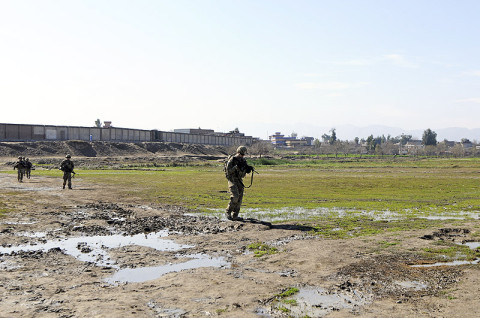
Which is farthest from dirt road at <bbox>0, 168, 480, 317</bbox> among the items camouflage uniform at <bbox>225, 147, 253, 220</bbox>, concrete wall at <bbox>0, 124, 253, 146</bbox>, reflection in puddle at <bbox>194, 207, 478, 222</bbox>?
concrete wall at <bbox>0, 124, 253, 146</bbox>

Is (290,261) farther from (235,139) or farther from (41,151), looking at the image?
(235,139)

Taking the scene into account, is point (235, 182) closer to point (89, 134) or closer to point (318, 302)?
point (318, 302)

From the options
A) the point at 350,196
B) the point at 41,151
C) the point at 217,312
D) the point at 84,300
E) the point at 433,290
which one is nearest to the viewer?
the point at 217,312

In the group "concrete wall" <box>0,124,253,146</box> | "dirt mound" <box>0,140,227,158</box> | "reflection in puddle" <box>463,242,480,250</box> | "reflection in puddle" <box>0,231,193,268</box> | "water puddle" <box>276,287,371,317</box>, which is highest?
"concrete wall" <box>0,124,253,146</box>

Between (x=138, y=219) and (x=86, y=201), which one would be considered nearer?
(x=138, y=219)

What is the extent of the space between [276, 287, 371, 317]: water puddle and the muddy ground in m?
0.02

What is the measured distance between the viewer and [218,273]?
10.7m

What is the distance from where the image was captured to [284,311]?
8.24 metres

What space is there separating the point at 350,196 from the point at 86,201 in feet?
53.9

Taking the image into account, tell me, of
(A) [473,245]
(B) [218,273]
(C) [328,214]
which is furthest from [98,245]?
(A) [473,245]

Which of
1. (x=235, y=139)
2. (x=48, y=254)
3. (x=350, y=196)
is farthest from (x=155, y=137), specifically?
(x=48, y=254)

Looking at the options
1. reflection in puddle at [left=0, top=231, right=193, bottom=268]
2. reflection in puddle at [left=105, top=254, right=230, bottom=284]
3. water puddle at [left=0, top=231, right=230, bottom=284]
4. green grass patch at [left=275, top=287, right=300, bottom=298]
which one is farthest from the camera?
reflection in puddle at [left=0, top=231, right=193, bottom=268]

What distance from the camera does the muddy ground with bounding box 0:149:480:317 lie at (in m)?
8.41

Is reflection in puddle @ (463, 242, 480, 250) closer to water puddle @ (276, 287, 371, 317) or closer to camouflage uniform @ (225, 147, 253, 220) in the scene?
water puddle @ (276, 287, 371, 317)
